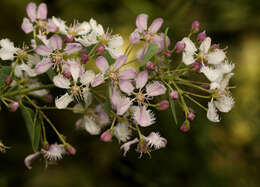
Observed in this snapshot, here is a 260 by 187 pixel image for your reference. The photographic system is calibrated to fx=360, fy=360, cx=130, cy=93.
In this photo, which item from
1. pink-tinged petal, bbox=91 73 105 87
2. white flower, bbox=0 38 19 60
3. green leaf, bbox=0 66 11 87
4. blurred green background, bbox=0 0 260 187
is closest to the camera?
pink-tinged petal, bbox=91 73 105 87

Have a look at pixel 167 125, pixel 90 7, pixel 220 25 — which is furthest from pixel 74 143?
pixel 220 25

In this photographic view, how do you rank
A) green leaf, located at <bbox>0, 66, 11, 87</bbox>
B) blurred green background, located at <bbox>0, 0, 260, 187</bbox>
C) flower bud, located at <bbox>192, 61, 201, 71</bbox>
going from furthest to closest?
blurred green background, located at <bbox>0, 0, 260, 187</bbox>
green leaf, located at <bbox>0, 66, 11, 87</bbox>
flower bud, located at <bbox>192, 61, 201, 71</bbox>

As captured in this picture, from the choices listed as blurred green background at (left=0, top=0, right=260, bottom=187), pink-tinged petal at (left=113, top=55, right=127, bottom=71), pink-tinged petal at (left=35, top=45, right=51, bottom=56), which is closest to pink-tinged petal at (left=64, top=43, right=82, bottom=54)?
pink-tinged petal at (left=35, top=45, right=51, bottom=56)

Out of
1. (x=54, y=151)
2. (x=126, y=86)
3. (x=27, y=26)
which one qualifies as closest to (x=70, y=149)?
(x=54, y=151)

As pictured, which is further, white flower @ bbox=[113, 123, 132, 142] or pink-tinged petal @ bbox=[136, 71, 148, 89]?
white flower @ bbox=[113, 123, 132, 142]

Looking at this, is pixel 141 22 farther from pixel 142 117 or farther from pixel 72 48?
pixel 142 117

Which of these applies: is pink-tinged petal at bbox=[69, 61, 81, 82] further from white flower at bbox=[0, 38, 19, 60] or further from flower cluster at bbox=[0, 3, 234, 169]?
white flower at bbox=[0, 38, 19, 60]
